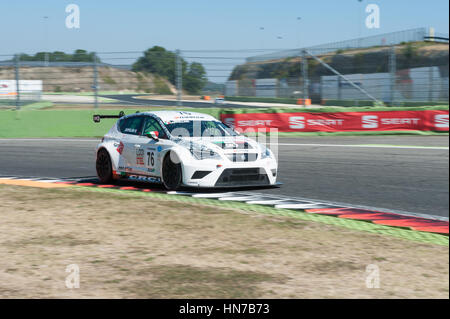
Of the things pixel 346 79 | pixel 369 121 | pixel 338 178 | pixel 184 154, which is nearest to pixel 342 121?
pixel 369 121

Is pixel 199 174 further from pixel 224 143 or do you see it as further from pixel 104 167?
pixel 104 167

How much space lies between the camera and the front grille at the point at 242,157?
9844 mm

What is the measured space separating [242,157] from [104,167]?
2.90 meters

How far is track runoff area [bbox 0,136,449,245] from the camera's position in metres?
8.33

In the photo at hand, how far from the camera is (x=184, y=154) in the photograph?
9.87 meters

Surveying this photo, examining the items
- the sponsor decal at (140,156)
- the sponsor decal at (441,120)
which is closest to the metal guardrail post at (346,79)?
the sponsor decal at (441,120)

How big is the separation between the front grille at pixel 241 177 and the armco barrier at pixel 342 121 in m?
9.28

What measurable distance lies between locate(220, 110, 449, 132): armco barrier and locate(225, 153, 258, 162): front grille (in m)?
9.33

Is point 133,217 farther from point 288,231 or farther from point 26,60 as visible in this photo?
point 26,60

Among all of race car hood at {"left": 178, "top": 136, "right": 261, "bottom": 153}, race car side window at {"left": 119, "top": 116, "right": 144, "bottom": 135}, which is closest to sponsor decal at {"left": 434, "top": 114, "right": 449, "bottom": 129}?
race car hood at {"left": 178, "top": 136, "right": 261, "bottom": 153}

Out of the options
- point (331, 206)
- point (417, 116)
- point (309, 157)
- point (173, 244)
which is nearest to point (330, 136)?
point (417, 116)

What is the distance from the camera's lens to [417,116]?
1831cm

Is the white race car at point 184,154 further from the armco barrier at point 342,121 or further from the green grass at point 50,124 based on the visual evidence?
the green grass at point 50,124

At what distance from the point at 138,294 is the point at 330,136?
1495cm
